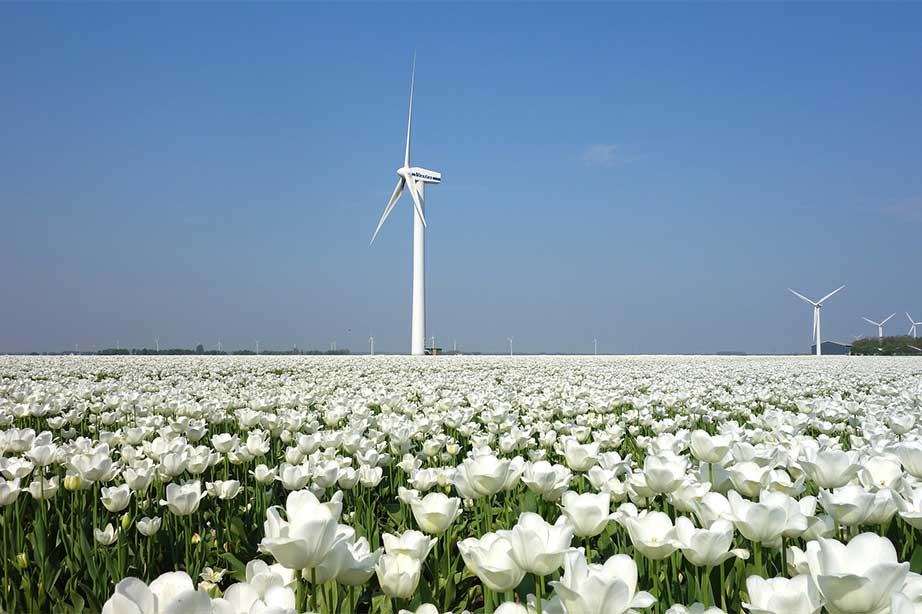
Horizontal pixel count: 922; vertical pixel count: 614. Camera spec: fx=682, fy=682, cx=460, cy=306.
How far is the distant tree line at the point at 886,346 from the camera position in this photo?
74875mm

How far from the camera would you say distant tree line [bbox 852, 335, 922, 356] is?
74875 millimetres

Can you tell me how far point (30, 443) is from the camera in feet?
18.3

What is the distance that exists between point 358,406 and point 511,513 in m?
4.83

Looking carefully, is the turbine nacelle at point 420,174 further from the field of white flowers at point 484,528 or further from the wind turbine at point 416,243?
the field of white flowers at point 484,528

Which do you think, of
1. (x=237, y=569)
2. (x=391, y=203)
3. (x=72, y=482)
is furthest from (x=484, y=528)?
(x=391, y=203)

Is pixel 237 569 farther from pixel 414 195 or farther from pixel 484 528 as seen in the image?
pixel 414 195

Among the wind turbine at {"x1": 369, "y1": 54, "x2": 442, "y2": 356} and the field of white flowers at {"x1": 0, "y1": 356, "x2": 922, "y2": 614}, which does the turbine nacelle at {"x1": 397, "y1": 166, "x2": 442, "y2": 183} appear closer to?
the wind turbine at {"x1": 369, "y1": 54, "x2": 442, "y2": 356}

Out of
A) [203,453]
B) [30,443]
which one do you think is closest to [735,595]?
[203,453]

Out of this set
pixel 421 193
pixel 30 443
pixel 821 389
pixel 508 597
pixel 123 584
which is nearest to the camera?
pixel 123 584

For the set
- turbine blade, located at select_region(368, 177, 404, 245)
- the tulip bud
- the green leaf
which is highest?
turbine blade, located at select_region(368, 177, 404, 245)

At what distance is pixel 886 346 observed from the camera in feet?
260

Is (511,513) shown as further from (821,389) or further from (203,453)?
(821,389)

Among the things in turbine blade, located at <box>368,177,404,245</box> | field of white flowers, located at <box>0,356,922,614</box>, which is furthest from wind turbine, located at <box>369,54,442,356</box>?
field of white flowers, located at <box>0,356,922,614</box>

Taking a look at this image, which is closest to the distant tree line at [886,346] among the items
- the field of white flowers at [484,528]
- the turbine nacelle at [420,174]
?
the turbine nacelle at [420,174]
